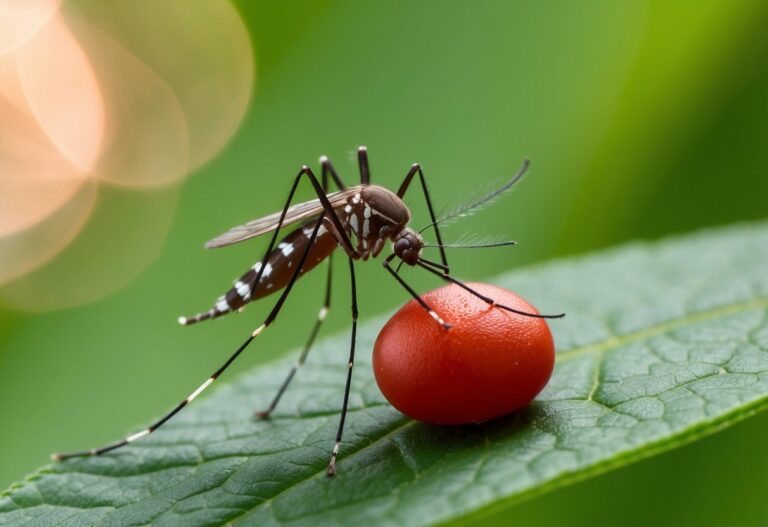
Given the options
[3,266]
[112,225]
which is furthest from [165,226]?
[3,266]

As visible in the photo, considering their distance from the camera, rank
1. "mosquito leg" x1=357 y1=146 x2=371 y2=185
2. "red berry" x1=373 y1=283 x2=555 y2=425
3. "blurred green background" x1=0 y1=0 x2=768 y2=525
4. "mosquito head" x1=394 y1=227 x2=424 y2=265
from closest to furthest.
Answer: "red berry" x1=373 y1=283 x2=555 y2=425 < "mosquito head" x1=394 y1=227 x2=424 y2=265 < "mosquito leg" x1=357 y1=146 x2=371 y2=185 < "blurred green background" x1=0 y1=0 x2=768 y2=525

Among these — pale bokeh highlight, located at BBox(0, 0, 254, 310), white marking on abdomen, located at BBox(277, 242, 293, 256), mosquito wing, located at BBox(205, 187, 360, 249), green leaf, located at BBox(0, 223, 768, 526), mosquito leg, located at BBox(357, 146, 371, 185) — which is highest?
pale bokeh highlight, located at BBox(0, 0, 254, 310)

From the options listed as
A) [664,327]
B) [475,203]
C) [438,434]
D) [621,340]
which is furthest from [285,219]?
[664,327]

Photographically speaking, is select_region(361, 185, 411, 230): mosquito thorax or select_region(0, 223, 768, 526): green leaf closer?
select_region(0, 223, 768, 526): green leaf

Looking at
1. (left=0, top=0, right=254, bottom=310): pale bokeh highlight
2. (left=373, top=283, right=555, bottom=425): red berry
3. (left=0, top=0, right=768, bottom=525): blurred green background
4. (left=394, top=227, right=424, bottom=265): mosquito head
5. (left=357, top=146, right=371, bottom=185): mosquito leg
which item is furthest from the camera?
(left=0, top=0, right=254, bottom=310): pale bokeh highlight

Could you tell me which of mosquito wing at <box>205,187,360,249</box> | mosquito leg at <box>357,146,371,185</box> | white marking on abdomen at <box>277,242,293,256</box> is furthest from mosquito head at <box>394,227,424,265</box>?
mosquito leg at <box>357,146,371,185</box>

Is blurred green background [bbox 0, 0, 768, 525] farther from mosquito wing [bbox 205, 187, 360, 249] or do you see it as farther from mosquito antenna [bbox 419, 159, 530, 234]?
mosquito antenna [bbox 419, 159, 530, 234]

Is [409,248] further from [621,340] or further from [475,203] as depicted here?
[621,340]
